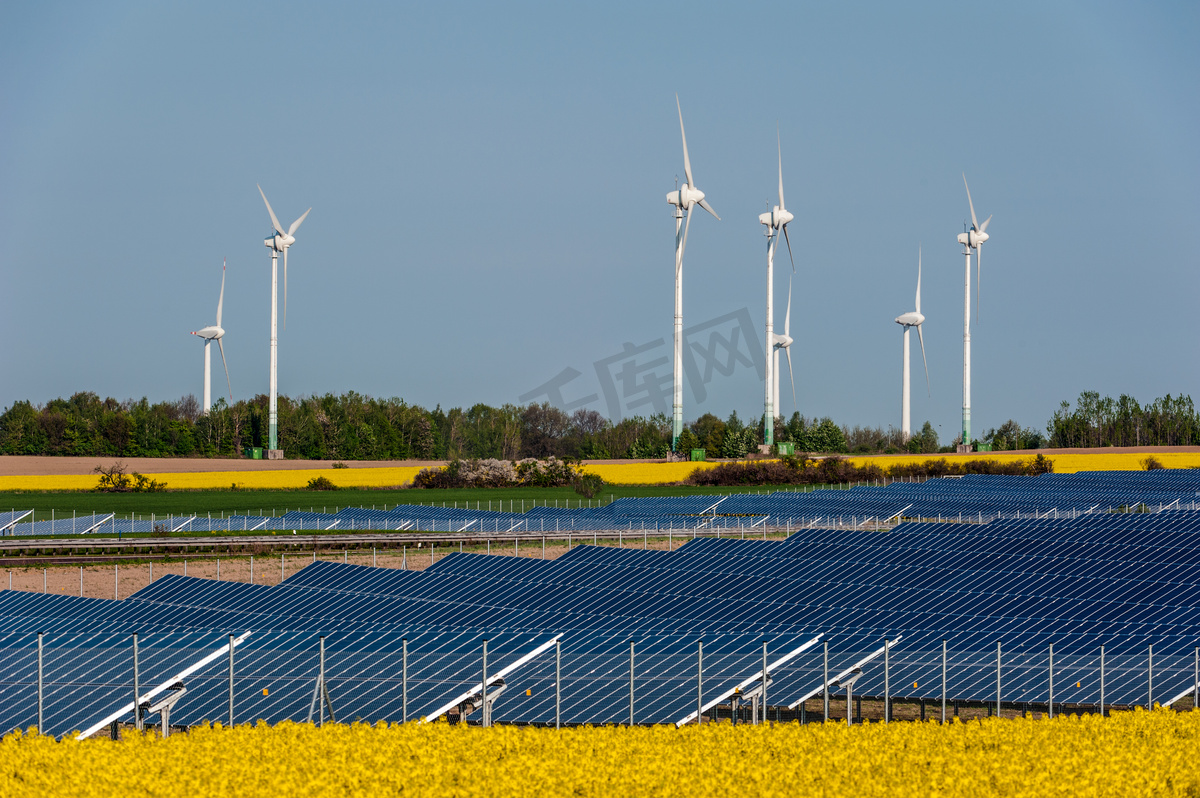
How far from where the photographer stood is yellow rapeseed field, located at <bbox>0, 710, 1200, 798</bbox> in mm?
14656

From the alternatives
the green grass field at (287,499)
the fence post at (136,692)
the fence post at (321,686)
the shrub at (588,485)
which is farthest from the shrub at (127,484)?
the fence post at (321,686)

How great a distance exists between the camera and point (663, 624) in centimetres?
3669

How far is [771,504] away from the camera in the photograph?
91312mm

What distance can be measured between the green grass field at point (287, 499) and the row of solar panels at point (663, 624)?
48620 millimetres

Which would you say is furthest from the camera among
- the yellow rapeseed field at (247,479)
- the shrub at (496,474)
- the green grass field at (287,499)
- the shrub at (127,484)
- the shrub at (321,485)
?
the shrub at (496,474)

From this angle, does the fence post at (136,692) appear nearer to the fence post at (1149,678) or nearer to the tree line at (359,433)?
the fence post at (1149,678)

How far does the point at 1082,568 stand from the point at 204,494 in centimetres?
8372

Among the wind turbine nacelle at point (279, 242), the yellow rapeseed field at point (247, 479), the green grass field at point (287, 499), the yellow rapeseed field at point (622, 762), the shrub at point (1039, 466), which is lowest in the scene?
the green grass field at point (287, 499)

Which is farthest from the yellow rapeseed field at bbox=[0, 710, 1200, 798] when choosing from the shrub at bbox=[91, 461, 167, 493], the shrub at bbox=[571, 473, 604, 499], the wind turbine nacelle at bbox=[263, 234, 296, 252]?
the wind turbine nacelle at bbox=[263, 234, 296, 252]

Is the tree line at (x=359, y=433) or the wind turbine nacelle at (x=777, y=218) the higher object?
the wind turbine nacelle at (x=777, y=218)

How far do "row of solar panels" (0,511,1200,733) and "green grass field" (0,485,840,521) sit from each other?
1914 inches

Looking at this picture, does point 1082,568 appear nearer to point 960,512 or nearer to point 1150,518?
point 1150,518

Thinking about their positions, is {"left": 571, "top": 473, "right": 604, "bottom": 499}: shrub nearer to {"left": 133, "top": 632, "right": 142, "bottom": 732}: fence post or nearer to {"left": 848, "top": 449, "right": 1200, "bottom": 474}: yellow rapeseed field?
{"left": 848, "top": 449, "right": 1200, "bottom": 474}: yellow rapeseed field

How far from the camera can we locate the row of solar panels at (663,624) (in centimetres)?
2678
